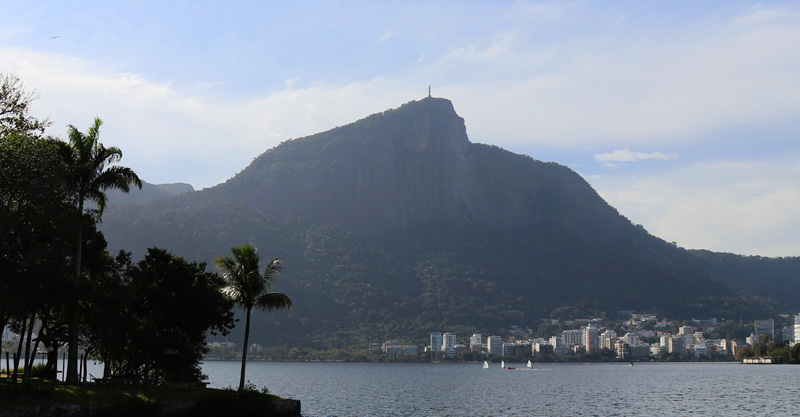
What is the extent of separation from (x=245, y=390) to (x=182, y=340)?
15.2 feet

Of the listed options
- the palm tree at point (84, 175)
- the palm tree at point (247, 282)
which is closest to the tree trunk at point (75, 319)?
the palm tree at point (84, 175)

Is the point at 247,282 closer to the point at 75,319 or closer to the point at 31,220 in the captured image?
the point at 75,319

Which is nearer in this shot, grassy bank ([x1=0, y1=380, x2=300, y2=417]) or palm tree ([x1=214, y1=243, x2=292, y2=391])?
grassy bank ([x1=0, y1=380, x2=300, y2=417])

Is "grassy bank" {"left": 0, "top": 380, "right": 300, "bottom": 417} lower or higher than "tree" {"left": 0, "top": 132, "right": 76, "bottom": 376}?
lower

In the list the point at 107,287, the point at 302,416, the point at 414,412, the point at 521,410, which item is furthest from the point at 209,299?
the point at 521,410

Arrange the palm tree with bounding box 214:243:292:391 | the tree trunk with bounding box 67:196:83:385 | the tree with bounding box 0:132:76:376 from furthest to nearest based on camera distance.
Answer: the palm tree with bounding box 214:243:292:391
the tree trunk with bounding box 67:196:83:385
the tree with bounding box 0:132:76:376

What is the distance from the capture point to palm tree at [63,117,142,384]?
42.2 metres

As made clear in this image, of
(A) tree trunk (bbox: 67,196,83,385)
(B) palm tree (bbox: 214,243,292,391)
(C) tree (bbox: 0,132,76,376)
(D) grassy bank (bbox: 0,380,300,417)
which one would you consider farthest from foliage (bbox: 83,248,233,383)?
(C) tree (bbox: 0,132,76,376)

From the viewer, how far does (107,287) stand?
4478 centimetres

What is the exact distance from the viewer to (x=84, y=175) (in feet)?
139

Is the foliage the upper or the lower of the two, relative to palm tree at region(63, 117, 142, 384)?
lower

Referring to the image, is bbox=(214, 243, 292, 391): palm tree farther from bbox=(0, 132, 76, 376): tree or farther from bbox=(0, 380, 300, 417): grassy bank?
bbox=(0, 132, 76, 376): tree

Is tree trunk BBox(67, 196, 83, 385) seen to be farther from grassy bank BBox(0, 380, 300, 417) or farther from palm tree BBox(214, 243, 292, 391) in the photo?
palm tree BBox(214, 243, 292, 391)

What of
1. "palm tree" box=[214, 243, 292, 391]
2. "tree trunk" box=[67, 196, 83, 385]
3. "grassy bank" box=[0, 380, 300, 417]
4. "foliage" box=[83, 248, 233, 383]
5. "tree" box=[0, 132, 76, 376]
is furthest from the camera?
"palm tree" box=[214, 243, 292, 391]
